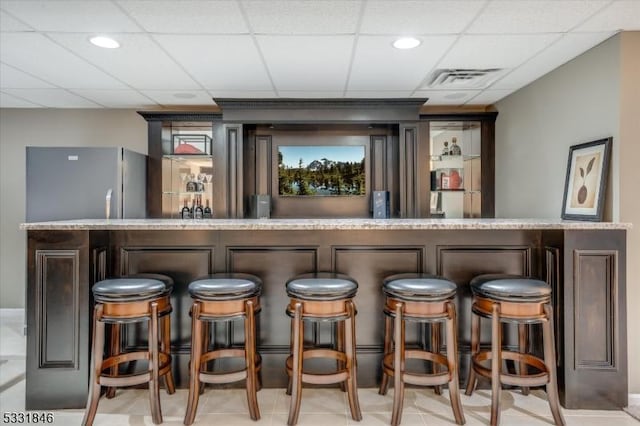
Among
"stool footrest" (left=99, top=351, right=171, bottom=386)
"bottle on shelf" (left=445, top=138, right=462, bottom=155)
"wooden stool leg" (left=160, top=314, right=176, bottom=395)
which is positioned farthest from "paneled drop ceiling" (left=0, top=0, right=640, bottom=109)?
"stool footrest" (left=99, top=351, right=171, bottom=386)

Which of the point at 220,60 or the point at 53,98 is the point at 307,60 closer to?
the point at 220,60

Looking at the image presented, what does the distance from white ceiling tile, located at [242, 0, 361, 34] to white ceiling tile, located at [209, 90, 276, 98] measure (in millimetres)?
1332

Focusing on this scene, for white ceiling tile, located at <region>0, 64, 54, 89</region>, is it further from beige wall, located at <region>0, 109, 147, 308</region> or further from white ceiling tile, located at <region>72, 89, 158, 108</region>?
beige wall, located at <region>0, 109, 147, 308</region>

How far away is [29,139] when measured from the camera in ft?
14.8

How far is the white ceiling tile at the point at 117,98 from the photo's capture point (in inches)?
153

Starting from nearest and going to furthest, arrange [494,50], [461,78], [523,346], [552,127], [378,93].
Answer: [523,346]
[494,50]
[552,127]
[461,78]
[378,93]

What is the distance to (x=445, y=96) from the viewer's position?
4105 mm

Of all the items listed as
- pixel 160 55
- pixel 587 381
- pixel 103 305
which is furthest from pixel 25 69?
pixel 587 381

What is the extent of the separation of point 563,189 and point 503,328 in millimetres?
1335

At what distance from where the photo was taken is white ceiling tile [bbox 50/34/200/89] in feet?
8.73

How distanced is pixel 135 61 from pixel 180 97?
3.51 feet

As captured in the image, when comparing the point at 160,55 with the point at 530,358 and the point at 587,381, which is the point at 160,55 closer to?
the point at 530,358

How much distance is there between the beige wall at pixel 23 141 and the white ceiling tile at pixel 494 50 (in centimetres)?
359

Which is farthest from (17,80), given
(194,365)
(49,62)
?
(194,365)
